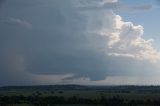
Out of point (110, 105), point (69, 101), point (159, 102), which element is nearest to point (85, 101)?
point (69, 101)

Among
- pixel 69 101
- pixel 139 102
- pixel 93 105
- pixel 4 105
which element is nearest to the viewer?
pixel 4 105

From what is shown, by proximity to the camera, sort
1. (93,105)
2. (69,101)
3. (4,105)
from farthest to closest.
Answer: (69,101) → (93,105) → (4,105)

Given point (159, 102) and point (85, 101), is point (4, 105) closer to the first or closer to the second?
point (85, 101)

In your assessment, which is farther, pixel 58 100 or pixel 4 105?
pixel 58 100

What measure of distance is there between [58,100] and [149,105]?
1048 inches

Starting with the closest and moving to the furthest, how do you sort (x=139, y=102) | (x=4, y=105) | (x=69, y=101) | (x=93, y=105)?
(x=4, y=105), (x=93, y=105), (x=139, y=102), (x=69, y=101)

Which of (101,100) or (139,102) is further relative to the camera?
(101,100)

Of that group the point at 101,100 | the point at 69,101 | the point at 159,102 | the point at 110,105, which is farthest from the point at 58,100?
the point at 159,102

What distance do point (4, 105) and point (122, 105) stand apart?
25.4 meters

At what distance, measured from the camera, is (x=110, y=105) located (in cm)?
9088

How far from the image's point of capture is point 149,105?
3378 inches

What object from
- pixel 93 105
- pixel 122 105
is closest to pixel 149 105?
pixel 122 105

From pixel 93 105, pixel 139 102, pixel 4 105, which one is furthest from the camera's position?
pixel 139 102

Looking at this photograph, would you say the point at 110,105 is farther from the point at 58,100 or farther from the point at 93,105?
the point at 58,100
